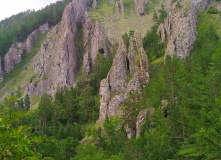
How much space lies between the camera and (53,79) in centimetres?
11519

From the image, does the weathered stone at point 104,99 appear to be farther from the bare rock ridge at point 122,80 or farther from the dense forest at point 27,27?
the dense forest at point 27,27

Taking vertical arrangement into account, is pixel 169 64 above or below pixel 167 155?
above

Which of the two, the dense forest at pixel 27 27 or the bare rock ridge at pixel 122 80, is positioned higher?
the dense forest at pixel 27 27

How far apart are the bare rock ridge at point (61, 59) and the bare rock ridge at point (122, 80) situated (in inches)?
1674

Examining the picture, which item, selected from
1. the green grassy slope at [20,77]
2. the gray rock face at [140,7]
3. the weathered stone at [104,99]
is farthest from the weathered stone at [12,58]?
the weathered stone at [104,99]

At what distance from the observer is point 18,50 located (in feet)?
531

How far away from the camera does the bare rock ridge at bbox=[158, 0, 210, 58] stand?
7556 centimetres

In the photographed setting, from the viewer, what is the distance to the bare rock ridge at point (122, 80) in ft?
197

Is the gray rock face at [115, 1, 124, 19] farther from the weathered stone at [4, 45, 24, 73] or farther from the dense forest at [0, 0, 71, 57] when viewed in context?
the weathered stone at [4, 45, 24, 73]

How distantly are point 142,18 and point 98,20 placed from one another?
2222cm

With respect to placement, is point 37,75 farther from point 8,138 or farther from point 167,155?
point 8,138

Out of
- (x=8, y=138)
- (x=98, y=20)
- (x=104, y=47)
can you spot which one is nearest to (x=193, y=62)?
(x=8, y=138)

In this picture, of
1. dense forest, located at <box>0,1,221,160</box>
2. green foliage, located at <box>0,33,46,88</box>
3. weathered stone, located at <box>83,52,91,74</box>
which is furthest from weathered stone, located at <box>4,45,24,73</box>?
dense forest, located at <box>0,1,221,160</box>

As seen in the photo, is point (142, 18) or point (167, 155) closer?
point (167, 155)
